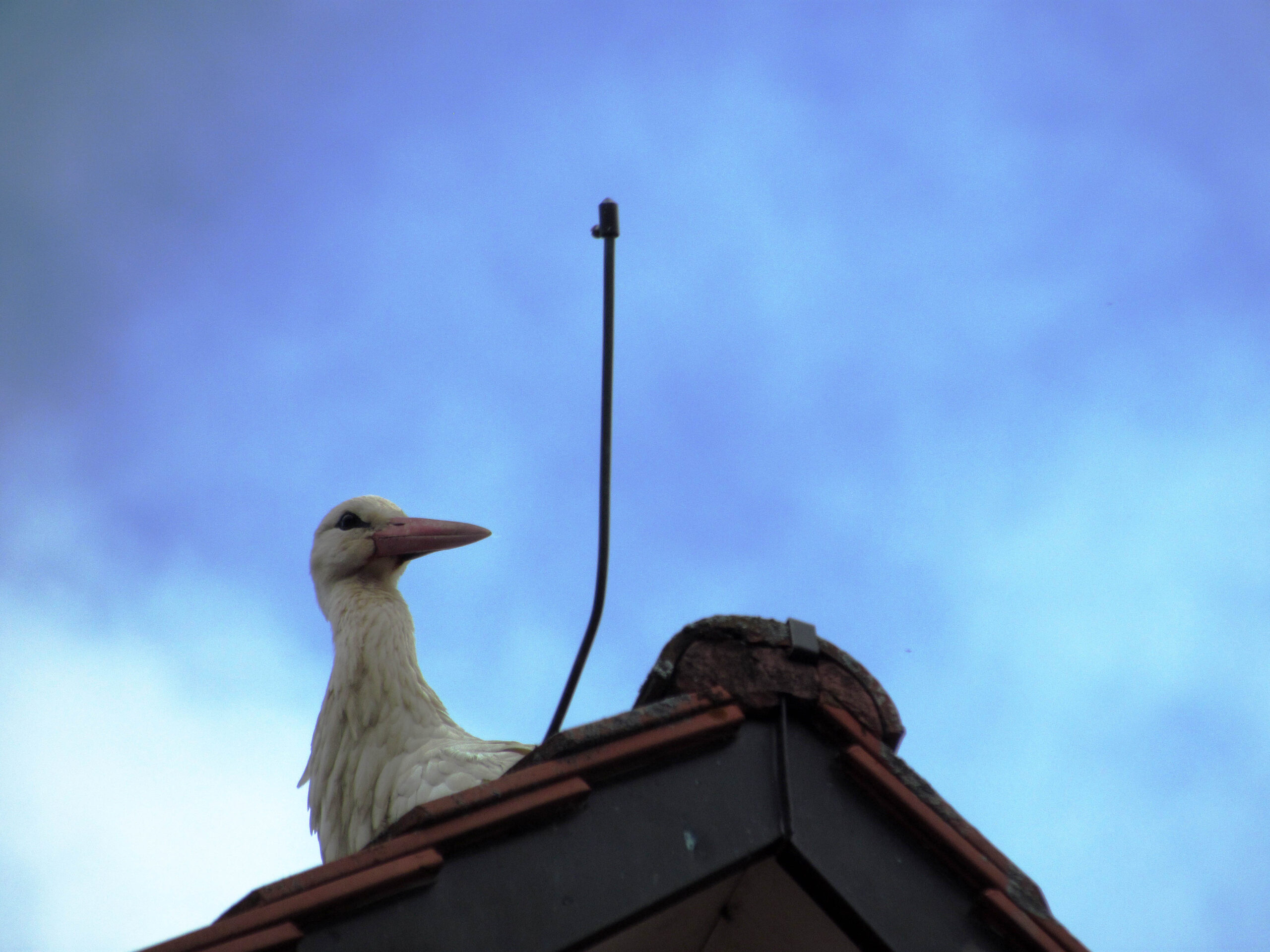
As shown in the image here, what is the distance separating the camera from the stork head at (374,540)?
21.6ft

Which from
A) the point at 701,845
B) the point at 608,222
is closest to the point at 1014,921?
the point at 701,845

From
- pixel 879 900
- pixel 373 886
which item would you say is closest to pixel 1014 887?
pixel 879 900

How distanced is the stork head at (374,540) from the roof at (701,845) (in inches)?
158

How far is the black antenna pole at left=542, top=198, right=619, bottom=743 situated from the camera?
9.54 ft

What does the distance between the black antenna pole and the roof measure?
0.31 meters

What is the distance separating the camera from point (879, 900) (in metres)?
2.33

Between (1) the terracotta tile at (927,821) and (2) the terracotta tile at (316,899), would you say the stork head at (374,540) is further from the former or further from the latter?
(2) the terracotta tile at (316,899)

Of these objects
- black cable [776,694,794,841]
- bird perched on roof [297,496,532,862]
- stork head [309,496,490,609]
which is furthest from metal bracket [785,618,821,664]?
stork head [309,496,490,609]

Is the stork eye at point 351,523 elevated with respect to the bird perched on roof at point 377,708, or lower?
elevated

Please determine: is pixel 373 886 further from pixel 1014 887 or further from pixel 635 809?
pixel 1014 887

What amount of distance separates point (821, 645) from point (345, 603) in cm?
417

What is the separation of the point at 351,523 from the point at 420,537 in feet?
1.62

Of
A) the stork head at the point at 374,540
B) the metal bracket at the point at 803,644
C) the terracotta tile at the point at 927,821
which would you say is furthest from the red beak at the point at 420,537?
the terracotta tile at the point at 927,821

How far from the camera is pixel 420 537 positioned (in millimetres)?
6594
